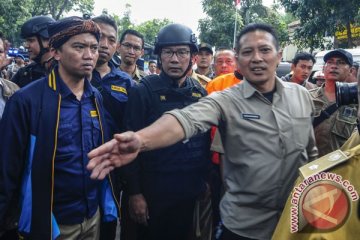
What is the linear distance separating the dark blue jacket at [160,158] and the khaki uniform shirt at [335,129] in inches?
41.7

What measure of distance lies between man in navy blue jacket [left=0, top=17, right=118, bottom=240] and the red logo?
151cm

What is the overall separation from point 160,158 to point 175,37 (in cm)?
100

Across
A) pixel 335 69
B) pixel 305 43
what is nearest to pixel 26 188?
pixel 335 69

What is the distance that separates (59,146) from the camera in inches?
87.2

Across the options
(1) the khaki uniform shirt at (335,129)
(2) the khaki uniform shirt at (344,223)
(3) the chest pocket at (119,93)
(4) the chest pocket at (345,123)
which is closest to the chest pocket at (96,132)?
(3) the chest pocket at (119,93)

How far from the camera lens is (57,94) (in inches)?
88.5

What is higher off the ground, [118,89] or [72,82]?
[72,82]

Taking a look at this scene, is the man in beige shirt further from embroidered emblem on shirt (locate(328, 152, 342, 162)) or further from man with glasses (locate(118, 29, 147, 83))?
man with glasses (locate(118, 29, 147, 83))

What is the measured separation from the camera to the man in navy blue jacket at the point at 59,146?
6.98 feet

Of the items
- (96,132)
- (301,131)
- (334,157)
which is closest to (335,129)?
(301,131)

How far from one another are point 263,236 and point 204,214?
1.24m

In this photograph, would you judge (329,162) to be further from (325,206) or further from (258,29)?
(258,29)

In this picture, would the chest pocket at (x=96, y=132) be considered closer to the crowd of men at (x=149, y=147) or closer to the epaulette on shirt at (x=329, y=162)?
the crowd of men at (x=149, y=147)

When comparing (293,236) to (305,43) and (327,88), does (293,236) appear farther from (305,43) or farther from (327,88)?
(305,43)
